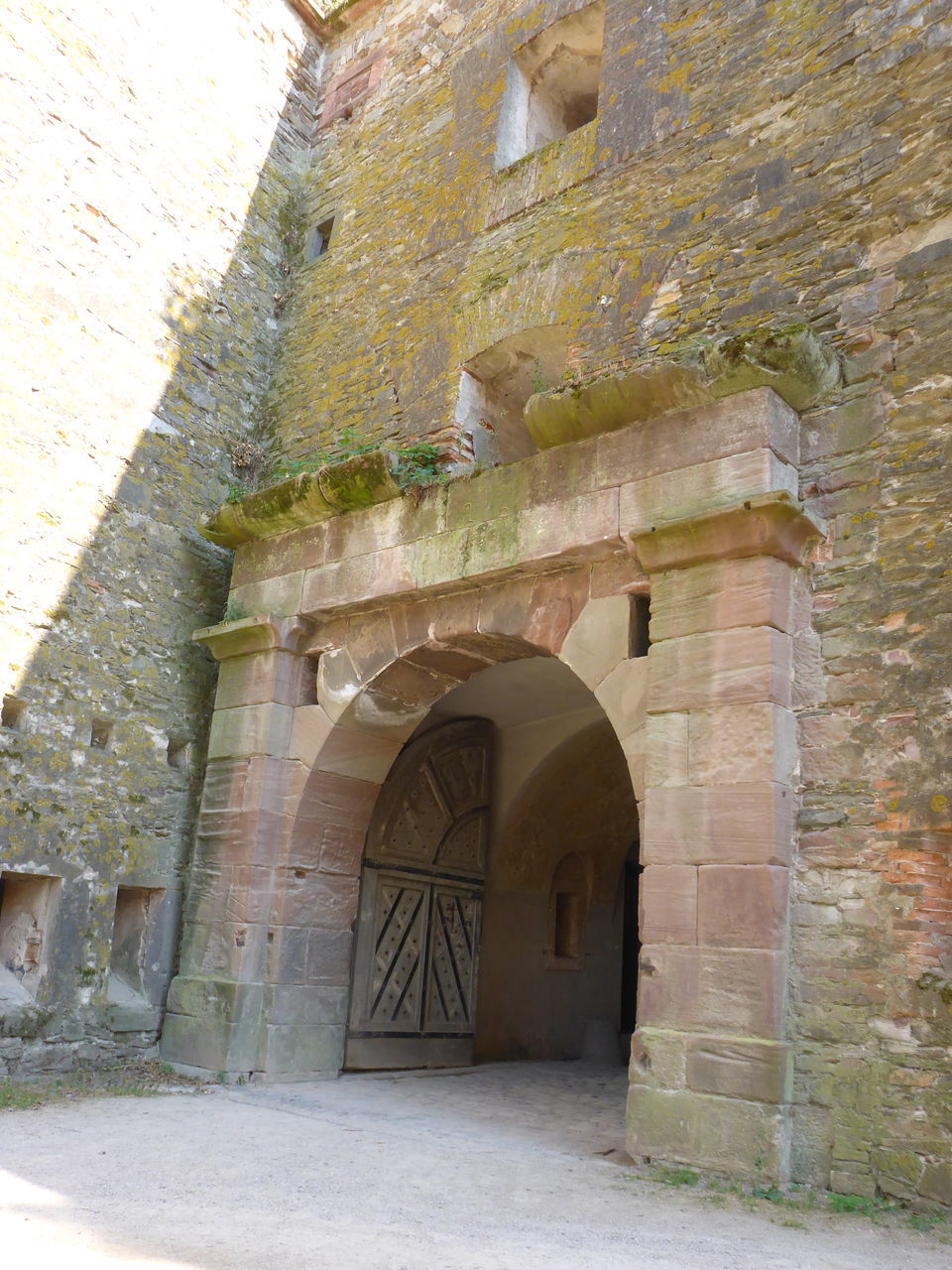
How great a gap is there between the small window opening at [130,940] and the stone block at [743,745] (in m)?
3.76

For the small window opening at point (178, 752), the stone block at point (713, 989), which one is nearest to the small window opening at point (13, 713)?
the small window opening at point (178, 752)

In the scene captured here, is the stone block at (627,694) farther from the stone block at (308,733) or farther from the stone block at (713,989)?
the stone block at (308,733)

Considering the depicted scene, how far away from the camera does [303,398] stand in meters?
7.98

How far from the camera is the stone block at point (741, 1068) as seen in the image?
4145mm

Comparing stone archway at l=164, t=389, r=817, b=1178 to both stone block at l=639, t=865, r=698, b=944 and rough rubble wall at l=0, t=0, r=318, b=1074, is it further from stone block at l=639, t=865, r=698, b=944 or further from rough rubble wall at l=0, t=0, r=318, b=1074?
rough rubble wall at l=0, t=0, r=318, b=1074

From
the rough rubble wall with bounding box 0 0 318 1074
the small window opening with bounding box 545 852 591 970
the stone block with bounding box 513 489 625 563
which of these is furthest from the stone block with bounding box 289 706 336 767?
the small window opening with bounding box 545 852 591 970

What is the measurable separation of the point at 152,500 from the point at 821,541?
14.3 ft

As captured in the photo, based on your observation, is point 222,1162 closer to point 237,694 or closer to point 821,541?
point 237,694

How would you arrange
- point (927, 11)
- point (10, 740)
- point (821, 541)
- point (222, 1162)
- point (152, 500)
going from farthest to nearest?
point (152, 500), point (10, 740), point (927, 11), point (821, 541), point (222, 1162)

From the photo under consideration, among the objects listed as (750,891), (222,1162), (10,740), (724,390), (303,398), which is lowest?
(222,1162)

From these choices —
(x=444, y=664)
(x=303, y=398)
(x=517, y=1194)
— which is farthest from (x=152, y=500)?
(x=517, y=1194)

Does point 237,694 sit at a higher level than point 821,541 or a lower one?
lower

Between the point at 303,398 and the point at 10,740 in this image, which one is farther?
the point at 303,398

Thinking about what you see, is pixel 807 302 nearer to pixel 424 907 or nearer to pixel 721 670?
pixel 721 670
